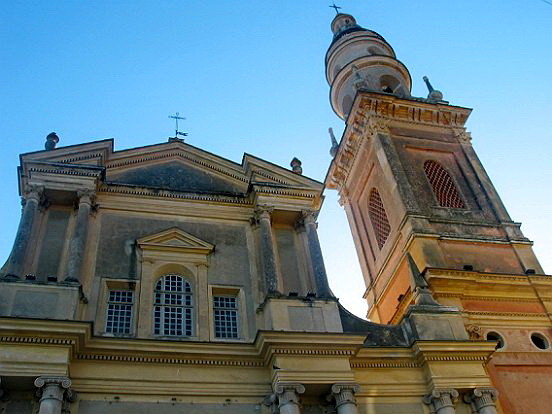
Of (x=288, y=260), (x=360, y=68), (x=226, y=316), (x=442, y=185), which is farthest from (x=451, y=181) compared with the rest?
(x=226, y=316)

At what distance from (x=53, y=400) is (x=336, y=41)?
2240cm

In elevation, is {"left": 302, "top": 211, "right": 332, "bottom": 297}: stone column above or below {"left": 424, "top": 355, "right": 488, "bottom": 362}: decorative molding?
above

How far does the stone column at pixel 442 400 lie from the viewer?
13.0 metres

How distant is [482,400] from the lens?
43.8 ft

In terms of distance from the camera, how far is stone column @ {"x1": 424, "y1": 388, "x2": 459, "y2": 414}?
1303 cm

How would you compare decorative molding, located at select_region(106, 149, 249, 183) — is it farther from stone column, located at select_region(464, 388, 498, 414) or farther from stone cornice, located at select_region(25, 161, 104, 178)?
stone column, located at select_region(464, 388, 498, 414)

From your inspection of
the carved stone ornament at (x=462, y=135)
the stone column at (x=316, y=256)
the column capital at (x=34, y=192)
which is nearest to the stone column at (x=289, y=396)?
the stone column at (x=316, y=256)

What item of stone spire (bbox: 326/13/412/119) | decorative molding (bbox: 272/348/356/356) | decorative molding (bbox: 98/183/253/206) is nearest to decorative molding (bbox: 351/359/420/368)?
decorative molding (bbox: 272/348/356/356)

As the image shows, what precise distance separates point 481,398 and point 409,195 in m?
7.84

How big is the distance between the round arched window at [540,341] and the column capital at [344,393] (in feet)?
21.5

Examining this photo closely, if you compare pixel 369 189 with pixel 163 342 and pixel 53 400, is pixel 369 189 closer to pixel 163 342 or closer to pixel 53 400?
pixel 163 342

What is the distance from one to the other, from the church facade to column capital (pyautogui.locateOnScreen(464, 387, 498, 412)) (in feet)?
0.09

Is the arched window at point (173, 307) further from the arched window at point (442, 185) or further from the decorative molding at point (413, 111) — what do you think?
the decorative molding at point (413, 111)

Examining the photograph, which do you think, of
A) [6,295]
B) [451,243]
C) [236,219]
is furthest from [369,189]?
[6,295]
